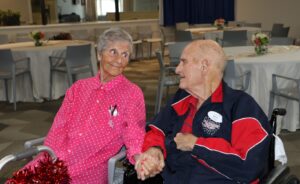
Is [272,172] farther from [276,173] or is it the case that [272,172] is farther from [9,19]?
[9,19]

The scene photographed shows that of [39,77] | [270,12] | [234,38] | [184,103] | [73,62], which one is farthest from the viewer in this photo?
[270,12]

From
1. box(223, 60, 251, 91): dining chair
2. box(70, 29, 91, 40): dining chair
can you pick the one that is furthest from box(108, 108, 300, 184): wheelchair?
box(70, 29, 91, 40): dining chair

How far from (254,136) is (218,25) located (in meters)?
7.37

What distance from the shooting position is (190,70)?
6.48 feet

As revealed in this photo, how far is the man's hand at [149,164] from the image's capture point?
1.86 metres

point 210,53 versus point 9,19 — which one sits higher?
point 9,19

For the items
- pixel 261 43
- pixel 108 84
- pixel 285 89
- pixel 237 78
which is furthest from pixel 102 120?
pixel 261 43

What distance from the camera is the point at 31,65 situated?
609 centimetres

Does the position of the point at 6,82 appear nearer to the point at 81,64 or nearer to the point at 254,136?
the point at 81,64

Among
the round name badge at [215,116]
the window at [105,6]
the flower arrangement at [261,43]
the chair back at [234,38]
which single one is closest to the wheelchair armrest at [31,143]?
the round name badge at [215,116]

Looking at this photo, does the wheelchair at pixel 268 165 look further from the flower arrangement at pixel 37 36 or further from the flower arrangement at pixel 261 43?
the flower arrangement at pixel 37 36

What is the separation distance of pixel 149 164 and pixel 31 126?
3.51 metres

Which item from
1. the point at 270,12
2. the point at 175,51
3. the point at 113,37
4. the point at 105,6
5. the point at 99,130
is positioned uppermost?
the point at 105,6

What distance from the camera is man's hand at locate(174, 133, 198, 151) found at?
1831 millimetres
